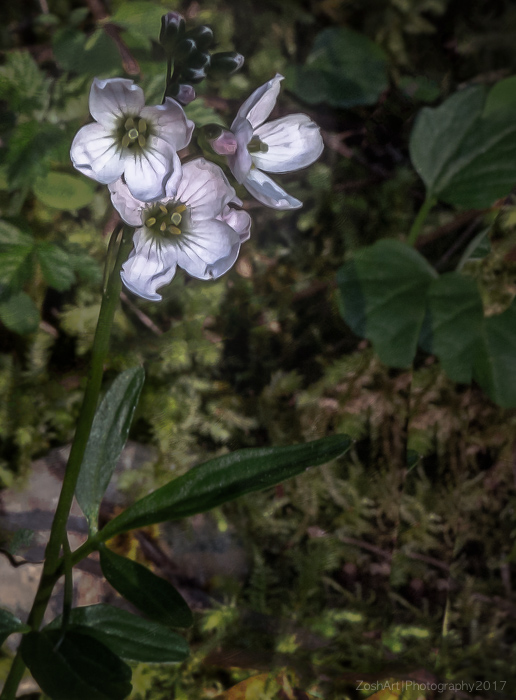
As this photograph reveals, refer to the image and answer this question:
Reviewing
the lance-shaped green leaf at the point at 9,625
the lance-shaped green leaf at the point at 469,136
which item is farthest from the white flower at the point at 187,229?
the lance-shaped green leaf at the point at 9,625

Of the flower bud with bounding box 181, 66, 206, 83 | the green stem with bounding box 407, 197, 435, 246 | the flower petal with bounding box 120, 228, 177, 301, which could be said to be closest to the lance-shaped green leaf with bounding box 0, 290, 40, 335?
the flower petal with bounding box 120, 228, 177, 301

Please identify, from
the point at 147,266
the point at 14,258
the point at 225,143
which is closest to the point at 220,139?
the point at 225,143

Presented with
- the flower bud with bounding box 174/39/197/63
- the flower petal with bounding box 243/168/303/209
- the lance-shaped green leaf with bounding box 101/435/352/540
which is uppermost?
the flower bud with bounding box 174/39/197/63

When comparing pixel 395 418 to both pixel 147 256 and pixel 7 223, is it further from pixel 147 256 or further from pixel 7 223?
pixel 7 223

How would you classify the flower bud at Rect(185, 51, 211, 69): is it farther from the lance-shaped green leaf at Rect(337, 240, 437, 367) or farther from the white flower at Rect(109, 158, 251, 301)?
the lance-shaped green leaf at Rect(337, 240, 437, 367)

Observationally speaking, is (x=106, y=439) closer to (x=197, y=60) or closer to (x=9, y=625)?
(x=9, y=625)
